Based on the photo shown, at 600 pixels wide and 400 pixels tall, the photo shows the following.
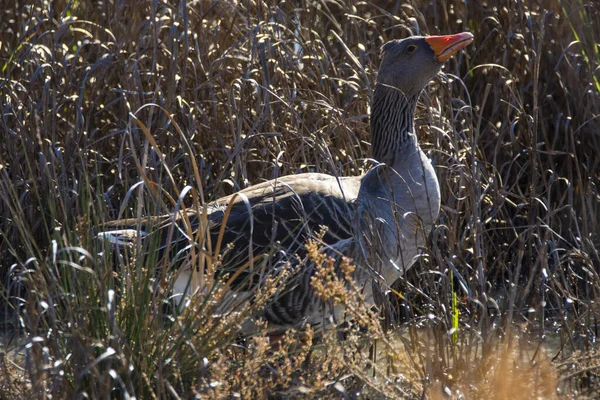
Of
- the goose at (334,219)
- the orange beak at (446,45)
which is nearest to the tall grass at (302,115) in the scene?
the goose at (334,219)

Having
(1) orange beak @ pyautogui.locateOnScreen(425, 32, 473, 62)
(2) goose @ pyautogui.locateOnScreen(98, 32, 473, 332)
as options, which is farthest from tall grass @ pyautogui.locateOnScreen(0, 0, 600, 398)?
(1) orange beak @ pyautogui.locateOnScreen(425, 32, 473, 62)

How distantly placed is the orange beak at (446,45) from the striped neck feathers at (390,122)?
30 cm

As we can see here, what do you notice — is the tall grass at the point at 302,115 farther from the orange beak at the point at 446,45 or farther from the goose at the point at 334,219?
the orange beak at the point at 446,45

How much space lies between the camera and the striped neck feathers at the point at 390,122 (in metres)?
4.85

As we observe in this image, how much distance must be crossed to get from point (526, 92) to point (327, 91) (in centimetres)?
135

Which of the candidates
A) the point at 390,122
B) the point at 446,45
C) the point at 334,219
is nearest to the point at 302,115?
the point at 390,122

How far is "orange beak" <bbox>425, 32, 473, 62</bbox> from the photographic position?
472 centimetres

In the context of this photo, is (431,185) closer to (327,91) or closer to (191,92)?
(327,91)

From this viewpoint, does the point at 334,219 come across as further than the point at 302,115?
No

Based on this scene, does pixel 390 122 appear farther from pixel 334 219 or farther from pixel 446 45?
pixel 334 219

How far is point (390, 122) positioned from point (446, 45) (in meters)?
0.52

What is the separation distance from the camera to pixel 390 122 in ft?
16.0

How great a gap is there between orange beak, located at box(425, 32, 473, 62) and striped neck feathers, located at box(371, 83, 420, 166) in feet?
0.99

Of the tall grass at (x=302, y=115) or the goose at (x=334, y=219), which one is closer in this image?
the goose at (x=334, y=219)
